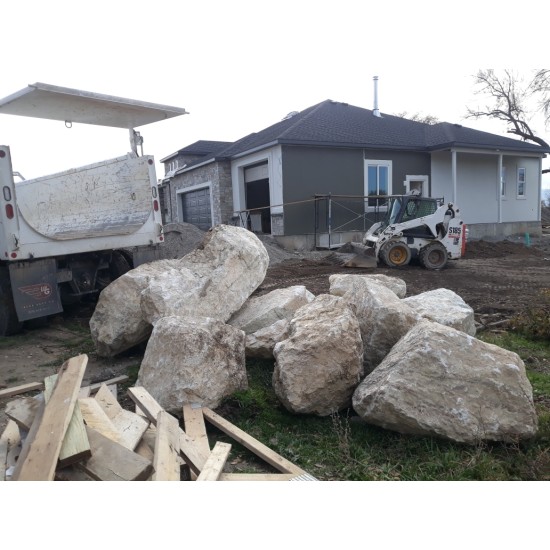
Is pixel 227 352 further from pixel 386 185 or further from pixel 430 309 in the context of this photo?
pixel 386 185

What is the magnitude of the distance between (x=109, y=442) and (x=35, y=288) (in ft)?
14.6

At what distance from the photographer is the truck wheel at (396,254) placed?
41.0ft

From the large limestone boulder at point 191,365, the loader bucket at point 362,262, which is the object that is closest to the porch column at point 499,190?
the loader bucket at point 362,262

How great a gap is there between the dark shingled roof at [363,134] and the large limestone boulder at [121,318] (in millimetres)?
11190

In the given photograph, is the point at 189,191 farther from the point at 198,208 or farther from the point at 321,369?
the point at 321,369

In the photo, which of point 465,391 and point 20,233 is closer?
point 465,391

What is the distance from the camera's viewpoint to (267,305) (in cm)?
570

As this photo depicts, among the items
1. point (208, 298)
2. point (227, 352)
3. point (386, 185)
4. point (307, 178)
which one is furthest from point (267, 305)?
point (386, 185)

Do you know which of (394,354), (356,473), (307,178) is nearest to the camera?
(356,473)

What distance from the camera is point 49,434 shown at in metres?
2.72

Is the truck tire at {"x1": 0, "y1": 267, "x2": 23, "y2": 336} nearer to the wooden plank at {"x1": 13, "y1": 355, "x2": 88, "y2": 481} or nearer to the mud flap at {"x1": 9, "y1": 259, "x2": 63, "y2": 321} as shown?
the mud flap at {"x1": 9, "y1": 259, "x2": 63, "y2": 321}

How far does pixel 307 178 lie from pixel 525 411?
1408 centimetres

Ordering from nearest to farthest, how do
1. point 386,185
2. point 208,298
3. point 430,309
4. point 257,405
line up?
point 257,405 → point 430,309 → point 208,298 → point 386,185

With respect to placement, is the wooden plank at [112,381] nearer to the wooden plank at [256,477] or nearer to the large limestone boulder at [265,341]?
the large limestone boulder at [265,341]
